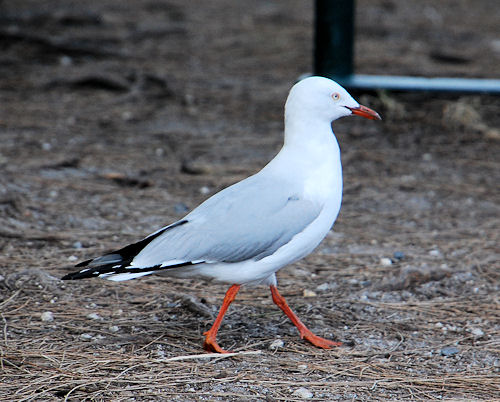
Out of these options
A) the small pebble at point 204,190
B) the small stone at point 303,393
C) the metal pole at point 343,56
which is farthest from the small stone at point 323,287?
the metal pole at point 343,56

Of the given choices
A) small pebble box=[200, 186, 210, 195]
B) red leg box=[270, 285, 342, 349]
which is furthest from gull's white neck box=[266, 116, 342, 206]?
small pebble box=[200, 186, 210, 195]

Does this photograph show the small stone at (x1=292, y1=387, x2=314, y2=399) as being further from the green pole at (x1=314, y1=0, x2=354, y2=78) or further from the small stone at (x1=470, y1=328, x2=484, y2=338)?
the green pole at (x1=314, y1=0, x2=354, y2=78)

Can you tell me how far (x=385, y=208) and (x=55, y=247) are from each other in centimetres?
218

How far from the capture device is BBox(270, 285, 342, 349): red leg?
11.2 feet

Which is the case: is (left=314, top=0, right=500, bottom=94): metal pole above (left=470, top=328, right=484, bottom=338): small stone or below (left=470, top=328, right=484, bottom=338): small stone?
above

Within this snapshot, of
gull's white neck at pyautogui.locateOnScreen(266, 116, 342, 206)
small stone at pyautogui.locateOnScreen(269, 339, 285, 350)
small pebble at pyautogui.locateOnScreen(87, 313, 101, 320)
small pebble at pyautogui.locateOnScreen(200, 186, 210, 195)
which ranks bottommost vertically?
small pebble at pyautogui.locateOnScreen(200, 186, 210, 195)

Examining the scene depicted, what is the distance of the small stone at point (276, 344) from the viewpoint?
3402 millimetres

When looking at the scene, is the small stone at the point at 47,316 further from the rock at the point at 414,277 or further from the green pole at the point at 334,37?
the green pole at the point at 334,37

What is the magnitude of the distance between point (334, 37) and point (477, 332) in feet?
13.5

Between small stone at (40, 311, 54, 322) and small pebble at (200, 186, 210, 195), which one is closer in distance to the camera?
small stone at (40, 311, 54, 322)

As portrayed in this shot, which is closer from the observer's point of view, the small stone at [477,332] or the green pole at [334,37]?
the small stone at [477,332]

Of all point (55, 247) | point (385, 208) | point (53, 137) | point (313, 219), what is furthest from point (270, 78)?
point (313, 219)

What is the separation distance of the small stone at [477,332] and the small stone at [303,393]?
1008mm

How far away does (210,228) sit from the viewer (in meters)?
3.24
